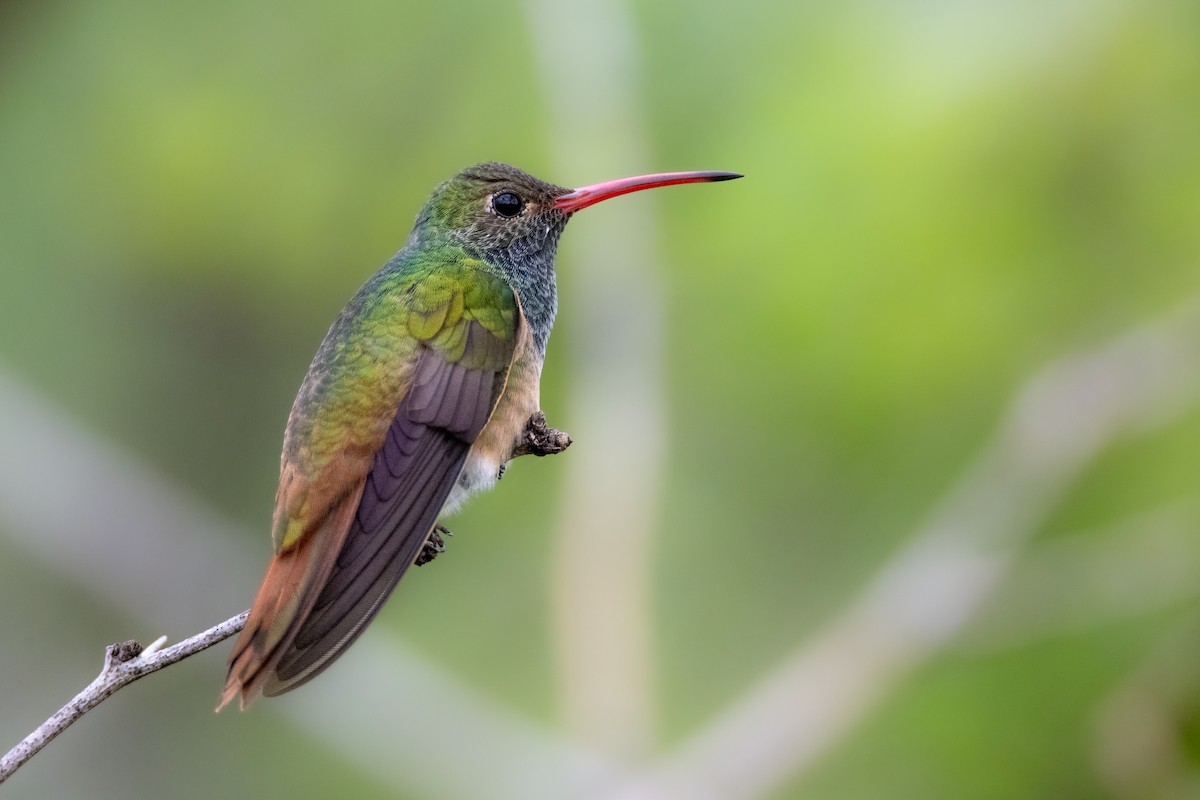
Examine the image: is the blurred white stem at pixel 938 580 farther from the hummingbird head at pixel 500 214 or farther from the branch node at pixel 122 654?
the branch node at pixel 122 654

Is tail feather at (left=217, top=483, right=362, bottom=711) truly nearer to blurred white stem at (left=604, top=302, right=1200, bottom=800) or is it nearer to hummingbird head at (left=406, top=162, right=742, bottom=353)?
hummingbird head at (left=406, top=162, right=742, bottom=353)

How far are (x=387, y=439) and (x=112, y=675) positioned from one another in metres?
0.73

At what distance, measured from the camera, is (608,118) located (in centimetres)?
565

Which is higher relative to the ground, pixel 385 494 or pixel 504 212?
pixel 504 212

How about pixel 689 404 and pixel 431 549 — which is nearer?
pixel 431 549

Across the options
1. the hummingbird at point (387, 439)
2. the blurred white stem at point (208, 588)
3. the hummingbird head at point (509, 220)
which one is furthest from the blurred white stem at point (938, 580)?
the hummingbird at point (387, 439)

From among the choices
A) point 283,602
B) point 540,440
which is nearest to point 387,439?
point 540,440

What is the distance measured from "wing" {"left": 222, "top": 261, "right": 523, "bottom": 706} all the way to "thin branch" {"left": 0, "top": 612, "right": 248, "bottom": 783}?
0.48 ft

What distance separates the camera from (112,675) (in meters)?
1.35

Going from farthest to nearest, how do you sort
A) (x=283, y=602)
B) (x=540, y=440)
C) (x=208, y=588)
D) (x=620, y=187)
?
(x=208, y=588)
(x=620, y=187)
(x=540, y=440)
(x=283, y=602)

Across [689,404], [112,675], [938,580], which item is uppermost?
[689,404]

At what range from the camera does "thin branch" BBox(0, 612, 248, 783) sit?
119 cm

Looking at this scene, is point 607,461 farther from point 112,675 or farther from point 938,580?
point 112,675

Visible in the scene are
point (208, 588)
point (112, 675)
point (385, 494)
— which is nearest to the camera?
point (112, 675)
